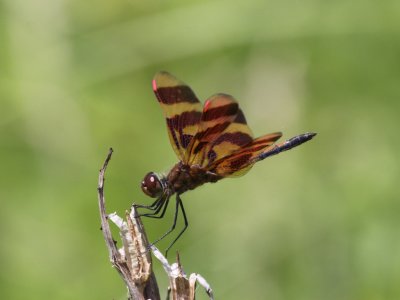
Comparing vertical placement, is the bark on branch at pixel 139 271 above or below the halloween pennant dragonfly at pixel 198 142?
below

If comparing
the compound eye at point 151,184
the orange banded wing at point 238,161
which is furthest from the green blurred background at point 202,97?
the compound eye at point 151,184

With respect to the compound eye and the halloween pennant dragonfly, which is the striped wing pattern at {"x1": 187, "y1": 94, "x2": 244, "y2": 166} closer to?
the halloween pennant dragonfly

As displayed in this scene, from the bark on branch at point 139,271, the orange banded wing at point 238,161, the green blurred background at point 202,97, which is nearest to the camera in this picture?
the bark on branch at point 139,271

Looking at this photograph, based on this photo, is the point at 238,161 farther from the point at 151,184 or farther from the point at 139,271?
the point at 139,271

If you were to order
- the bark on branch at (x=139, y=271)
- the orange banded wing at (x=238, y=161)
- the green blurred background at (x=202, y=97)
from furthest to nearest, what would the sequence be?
the green blurred background at (x=202, y=97) < the orange banded wing at (x=238, y=161) < the bark on branch at (x=139, y=271)

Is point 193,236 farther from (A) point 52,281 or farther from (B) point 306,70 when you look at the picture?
(B) point 306,70

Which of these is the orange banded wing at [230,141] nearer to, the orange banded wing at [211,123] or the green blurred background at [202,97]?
the orange banded wing at [211,123]

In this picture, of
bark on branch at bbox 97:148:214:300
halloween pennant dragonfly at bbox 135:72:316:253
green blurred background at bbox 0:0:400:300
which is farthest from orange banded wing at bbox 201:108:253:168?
green blurred background at bbox 0:0:400:300
